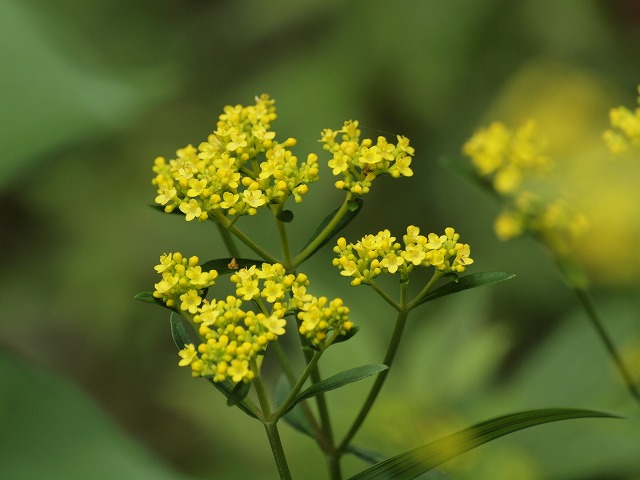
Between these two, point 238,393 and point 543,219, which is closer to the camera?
point 238,393

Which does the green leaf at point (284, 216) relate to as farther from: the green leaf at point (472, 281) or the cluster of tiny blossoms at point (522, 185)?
the cluster of tiny blossoms at point (522, 185)

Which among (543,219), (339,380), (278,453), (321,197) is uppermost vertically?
(321,197)

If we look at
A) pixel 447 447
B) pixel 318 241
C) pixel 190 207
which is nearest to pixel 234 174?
pixel 190 207

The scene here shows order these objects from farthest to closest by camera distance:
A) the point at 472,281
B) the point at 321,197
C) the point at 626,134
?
the point at 321,197 < the point at 626,134 < the point at 472,281

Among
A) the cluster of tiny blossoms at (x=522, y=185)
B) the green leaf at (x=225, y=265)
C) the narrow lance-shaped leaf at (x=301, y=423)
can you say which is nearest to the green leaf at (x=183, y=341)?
the green leaf at (x=225, y=265)

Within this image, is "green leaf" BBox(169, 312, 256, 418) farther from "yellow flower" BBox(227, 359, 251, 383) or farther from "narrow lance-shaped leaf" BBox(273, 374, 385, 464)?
"narrow lance-shaped leaf" BBox(273, 374, 385, 464)

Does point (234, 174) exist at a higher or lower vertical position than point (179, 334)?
higher

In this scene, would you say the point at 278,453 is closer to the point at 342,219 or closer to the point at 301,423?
the point at 301,423

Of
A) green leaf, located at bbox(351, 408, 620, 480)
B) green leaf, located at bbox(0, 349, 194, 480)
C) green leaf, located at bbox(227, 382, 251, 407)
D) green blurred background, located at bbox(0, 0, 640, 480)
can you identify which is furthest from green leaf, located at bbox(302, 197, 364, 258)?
green blurred background, located at bbox(0, 0, 640, 480)
